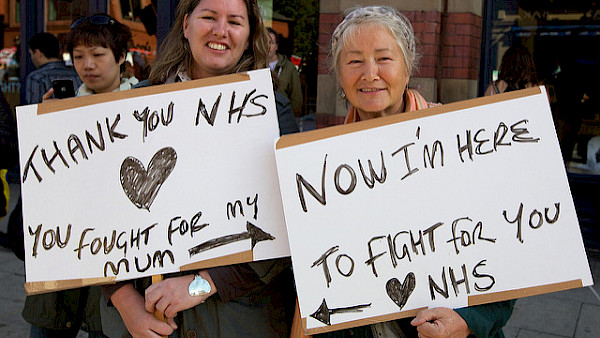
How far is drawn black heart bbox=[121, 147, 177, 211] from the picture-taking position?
5.33ft

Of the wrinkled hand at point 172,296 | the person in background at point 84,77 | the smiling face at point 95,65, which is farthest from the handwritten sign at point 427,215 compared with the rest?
the smiling face at point 95,65

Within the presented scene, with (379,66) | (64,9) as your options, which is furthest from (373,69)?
(64,9)

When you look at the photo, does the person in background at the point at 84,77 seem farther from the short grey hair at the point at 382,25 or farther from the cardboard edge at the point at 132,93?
the short grey hair at the point at 382,25

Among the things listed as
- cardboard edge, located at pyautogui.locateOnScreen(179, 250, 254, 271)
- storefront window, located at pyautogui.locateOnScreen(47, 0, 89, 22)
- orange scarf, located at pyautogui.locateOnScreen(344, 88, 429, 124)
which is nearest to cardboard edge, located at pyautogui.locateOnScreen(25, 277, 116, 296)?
cardboard edge, located at pyautogui.locateOnScreen(179, 250, 254, 271)

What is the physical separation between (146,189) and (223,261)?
1.01ft

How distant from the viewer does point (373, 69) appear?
63.4 inches

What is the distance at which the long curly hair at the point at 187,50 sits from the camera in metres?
1.96

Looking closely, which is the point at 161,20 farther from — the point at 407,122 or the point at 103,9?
the point at 407,122

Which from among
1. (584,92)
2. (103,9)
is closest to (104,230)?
(584,92)

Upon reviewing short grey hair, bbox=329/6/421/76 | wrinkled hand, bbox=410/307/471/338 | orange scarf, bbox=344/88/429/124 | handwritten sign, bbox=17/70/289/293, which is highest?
short grey hair, bbox=329/6/421/76

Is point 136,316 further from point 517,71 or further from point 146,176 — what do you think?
point 517,71

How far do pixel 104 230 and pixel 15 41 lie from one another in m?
7.17

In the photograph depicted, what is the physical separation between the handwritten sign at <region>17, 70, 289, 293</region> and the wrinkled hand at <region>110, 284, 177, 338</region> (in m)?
0.13

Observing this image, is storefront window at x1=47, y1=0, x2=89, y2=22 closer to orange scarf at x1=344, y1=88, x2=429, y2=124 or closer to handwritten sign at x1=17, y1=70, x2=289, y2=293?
handwritten sign at x1=17, y1=70, x2=289, y2=293
